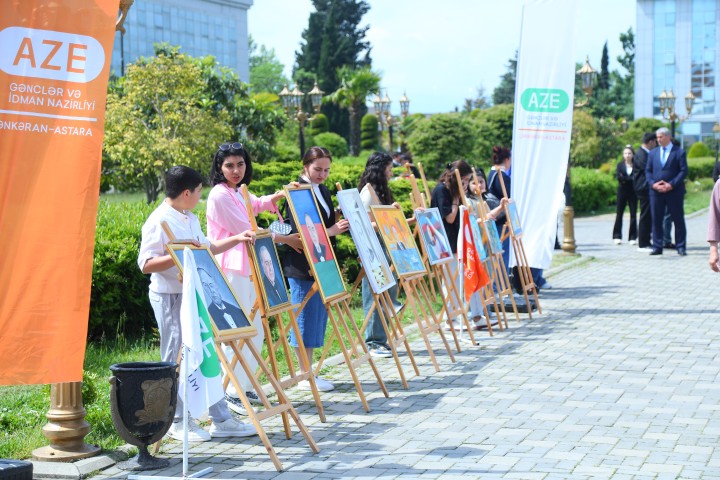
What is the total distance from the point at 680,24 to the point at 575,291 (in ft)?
316

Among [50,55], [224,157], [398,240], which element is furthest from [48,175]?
[398,240]

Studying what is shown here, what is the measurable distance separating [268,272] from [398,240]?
9.20 feet

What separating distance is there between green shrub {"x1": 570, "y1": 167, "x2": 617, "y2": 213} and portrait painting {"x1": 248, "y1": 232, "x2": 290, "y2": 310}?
27490mm

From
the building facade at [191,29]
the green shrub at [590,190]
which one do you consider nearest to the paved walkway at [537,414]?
the green shrub at [590,190]

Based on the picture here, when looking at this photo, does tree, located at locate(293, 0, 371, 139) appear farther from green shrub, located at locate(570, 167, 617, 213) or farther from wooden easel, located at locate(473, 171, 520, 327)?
wooden easel, located at locate(473, 171, 520, 327)

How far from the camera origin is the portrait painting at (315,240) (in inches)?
313

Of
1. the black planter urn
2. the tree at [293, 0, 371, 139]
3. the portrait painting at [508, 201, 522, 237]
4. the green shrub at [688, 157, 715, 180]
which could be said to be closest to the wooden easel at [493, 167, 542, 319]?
the portrait painting at [508, 201, 522, 237]

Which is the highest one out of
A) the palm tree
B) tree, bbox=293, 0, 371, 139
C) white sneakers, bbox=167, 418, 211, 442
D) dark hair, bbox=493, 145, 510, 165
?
tree, bbox=293, 0, 371, 139

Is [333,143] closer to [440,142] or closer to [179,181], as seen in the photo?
[440,142]

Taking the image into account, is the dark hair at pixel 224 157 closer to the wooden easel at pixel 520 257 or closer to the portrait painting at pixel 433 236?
the portrait painting at pixel 433 236

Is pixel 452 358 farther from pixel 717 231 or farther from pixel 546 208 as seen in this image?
pixel 546 208

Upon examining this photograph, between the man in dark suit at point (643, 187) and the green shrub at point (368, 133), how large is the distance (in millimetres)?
51761

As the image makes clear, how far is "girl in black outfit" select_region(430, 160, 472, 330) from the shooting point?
11742 mm

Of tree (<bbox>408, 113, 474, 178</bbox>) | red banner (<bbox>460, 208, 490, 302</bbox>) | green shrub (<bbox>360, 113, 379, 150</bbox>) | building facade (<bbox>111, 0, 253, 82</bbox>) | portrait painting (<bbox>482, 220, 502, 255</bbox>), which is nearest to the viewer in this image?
red banner (<bbox>460, 208, 490, 302</bbox>)
